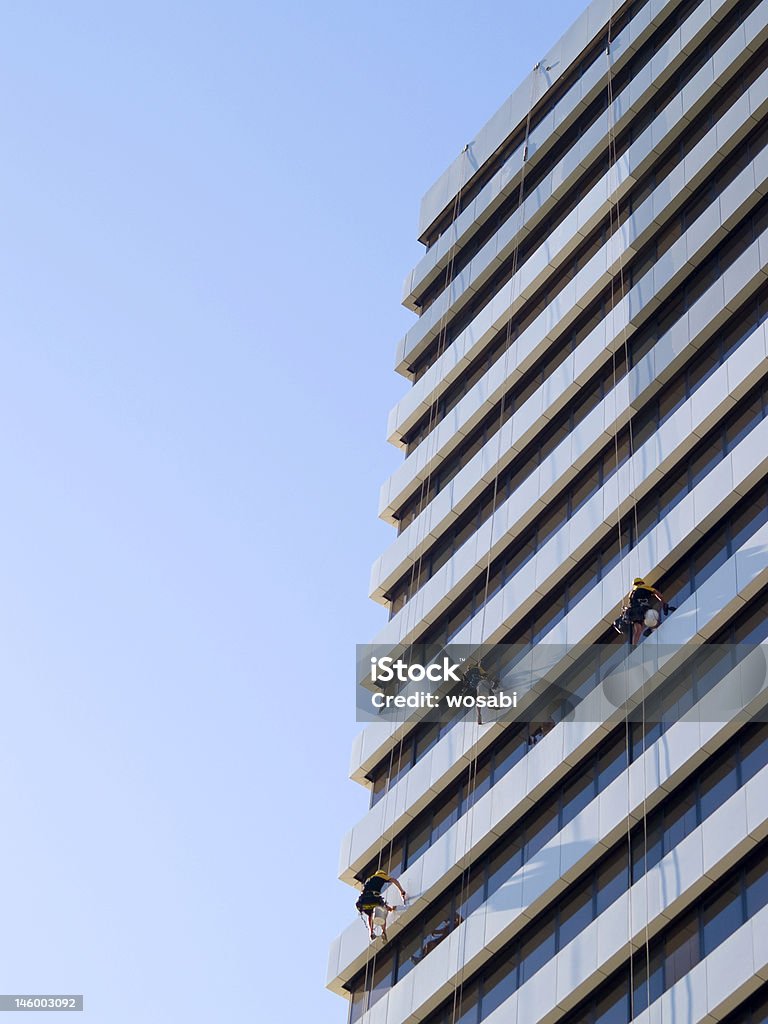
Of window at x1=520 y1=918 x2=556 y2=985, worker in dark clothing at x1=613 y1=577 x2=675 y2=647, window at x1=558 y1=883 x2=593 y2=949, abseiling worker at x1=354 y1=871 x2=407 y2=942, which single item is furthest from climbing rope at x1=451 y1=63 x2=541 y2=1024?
worker in dark clothing at x1=613 y1=577 x2=675 y2=647

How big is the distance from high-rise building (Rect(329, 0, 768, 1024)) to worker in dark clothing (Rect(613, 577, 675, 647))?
1.40 ft

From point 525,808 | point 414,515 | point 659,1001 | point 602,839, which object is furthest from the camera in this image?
point 414,515

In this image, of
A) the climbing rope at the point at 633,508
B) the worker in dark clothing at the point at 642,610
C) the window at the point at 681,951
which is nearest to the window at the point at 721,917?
the window at the point at 681,951

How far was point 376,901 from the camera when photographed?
40688mm

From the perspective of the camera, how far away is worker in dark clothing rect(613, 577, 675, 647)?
128ft

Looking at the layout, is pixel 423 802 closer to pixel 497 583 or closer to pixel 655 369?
pixel 497 583

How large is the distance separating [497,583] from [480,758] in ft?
17.7

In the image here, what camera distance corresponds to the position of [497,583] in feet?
152

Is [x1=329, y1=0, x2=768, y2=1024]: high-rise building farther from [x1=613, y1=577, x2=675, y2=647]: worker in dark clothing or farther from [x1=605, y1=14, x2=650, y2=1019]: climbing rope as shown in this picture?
[x1=613, y1=577, x2=675, y2=647]: worker in dark clothing

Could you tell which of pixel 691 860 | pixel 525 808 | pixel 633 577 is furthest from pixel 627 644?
pixel 691 860

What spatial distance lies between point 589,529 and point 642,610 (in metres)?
4.75

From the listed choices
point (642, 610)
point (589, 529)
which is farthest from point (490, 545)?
point (642, 610)

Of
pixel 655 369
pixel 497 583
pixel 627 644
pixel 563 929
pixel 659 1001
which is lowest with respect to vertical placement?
pixel 659 1001

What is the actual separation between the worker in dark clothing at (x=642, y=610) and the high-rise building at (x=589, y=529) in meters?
0.43
